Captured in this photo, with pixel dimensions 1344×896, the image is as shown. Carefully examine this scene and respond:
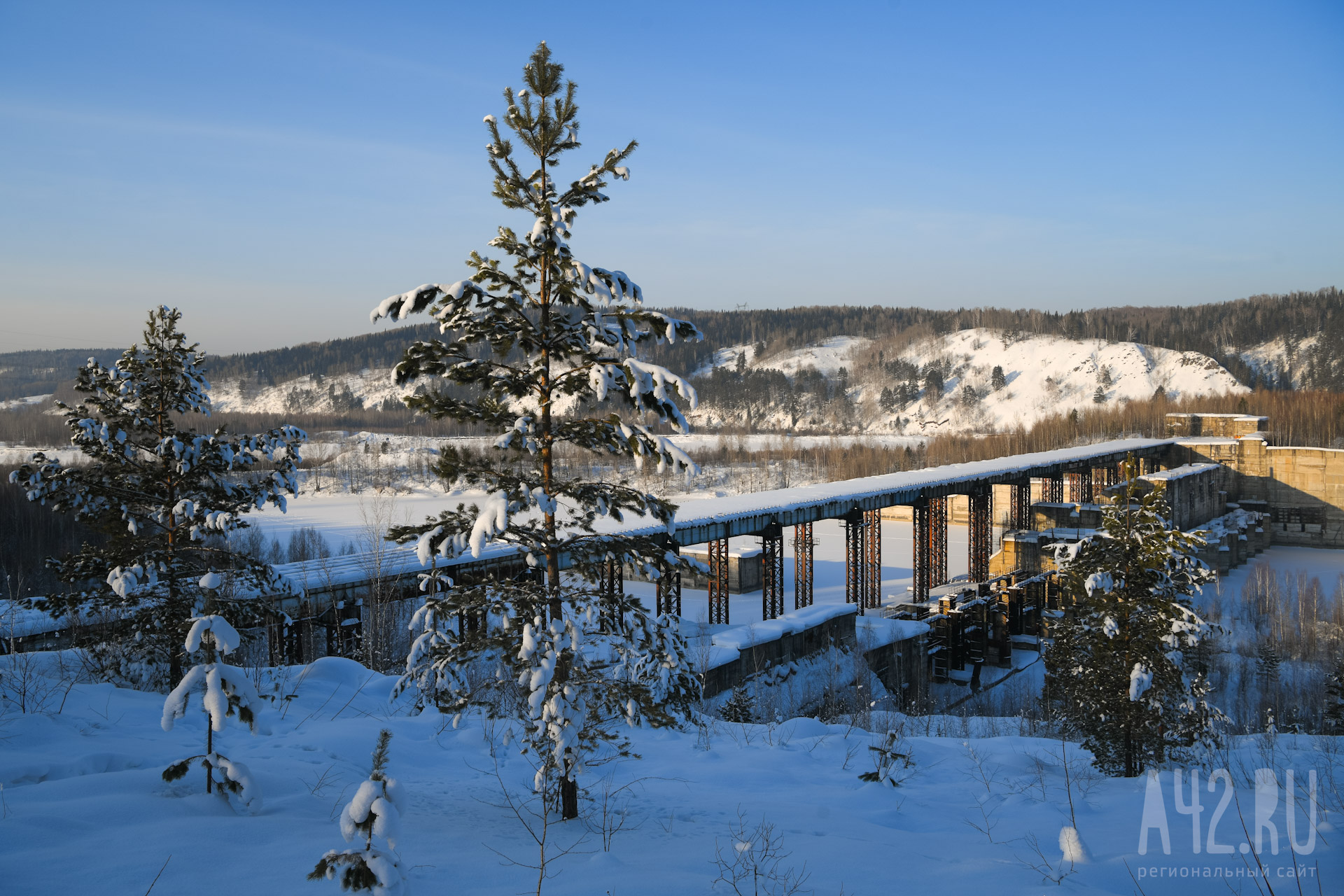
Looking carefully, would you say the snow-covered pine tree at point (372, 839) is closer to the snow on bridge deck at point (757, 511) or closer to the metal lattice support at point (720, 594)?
the snow on bridge deck at point (757, 511)

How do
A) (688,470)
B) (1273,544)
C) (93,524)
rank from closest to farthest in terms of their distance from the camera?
1. (688,470)
2. (93,524)
3. (1273,544)

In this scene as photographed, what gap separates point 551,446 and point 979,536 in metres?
44.5

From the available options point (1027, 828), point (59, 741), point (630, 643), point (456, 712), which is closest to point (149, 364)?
point (59, 741)

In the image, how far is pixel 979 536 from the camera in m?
46.6

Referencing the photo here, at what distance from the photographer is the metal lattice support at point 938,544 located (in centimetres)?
4347

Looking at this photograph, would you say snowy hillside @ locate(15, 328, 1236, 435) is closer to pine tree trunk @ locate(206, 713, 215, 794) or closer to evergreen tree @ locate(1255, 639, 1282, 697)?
evergreen tree @ locate(1255, 639, 1282, 697)

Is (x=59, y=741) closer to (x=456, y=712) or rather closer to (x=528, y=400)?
(x=456, y=712)

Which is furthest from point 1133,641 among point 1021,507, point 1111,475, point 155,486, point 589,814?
point 1111,475

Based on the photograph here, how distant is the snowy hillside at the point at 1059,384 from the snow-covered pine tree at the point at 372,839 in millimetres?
177291

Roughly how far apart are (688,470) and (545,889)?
11.1ft

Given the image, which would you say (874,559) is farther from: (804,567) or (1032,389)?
(1032,389)

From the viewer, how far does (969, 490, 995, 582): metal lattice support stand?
1811 inches

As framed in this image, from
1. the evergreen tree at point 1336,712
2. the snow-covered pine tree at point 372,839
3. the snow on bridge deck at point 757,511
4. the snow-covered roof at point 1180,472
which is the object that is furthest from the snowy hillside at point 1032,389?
the snow-covered pine tree at point 372,839

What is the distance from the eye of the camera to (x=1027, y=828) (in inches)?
313
